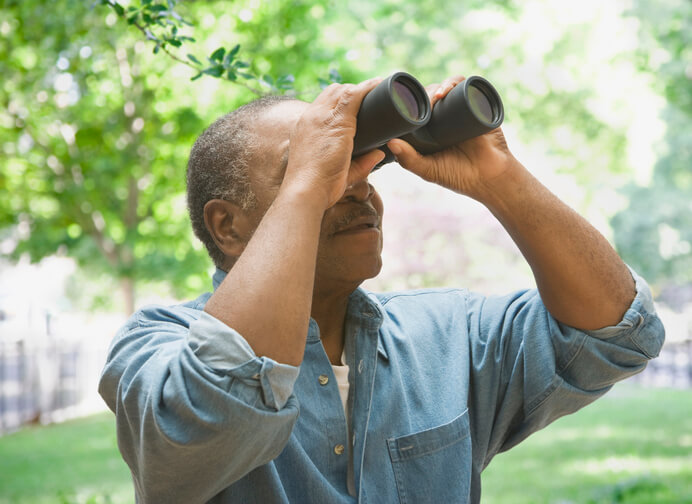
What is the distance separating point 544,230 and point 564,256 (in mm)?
68

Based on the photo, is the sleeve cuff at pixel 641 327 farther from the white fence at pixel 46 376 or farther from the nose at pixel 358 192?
the white fence at pixel 46 376

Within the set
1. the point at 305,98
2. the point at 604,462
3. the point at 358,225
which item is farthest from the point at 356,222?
the point at 604,462

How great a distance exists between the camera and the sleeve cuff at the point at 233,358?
1.18 m

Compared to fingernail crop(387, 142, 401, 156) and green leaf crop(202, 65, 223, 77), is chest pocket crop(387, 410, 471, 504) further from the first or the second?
green leaf crop(202, 65, 223, 77)

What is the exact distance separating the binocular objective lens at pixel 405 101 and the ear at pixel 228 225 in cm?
46

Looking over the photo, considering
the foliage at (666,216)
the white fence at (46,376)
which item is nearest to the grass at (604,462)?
the white fence at (46,376)

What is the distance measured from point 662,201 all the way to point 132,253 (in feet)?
35.5

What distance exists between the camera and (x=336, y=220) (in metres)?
1.66

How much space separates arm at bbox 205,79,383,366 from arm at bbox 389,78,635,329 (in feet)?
0.76

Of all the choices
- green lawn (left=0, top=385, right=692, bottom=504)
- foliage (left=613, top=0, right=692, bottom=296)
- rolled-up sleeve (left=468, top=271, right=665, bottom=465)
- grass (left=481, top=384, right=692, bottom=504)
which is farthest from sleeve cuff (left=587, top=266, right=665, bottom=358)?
foliage (left=613, top=0, right=692, bottom=296)

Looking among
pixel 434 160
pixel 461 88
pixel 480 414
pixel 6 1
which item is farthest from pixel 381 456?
pixel 6 1

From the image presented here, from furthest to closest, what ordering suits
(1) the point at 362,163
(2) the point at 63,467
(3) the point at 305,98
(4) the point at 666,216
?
1. (4) the point at 666,216
2. (2) the point at 63,467
3. (3) the point at 305,98
4. (1) the point at 362,163

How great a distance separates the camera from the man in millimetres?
1202

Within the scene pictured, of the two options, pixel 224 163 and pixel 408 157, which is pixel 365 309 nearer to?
pixel 408 157
